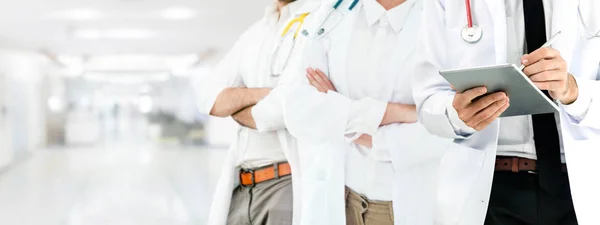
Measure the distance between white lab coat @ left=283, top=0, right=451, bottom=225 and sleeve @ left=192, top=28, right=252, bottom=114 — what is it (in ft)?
0.81

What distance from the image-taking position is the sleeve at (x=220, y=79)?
1904 mm

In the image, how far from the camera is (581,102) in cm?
97

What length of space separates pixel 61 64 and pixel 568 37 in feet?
5.65

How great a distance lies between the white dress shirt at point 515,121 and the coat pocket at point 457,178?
5 cm

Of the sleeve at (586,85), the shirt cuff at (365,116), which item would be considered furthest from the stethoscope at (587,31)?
the shirt cuff at (365,116)

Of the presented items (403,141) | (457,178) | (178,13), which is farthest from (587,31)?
(178,13)

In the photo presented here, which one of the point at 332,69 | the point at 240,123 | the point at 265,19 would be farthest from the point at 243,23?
the point at 332,69

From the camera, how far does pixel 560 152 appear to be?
1.05 meters

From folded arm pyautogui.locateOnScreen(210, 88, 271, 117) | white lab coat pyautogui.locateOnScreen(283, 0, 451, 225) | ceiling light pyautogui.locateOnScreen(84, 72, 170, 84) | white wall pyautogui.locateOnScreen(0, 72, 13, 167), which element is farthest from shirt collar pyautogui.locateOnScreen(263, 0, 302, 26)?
white wall pyautogui.locateOnScreen(0, 72, 13, 167)

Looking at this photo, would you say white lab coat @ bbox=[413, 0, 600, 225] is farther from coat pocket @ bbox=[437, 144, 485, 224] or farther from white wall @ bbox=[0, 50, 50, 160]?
white wall @ bbox=[0, 50, 50, 160]

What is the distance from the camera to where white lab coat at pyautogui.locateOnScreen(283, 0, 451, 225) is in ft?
5.01

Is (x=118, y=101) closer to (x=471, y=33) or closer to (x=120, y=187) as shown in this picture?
(x=120, y=187)

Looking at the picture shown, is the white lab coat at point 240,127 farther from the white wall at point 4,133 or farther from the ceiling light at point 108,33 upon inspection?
the white wall at point 4,133

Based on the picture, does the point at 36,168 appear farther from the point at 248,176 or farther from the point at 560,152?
the point at 560,152
